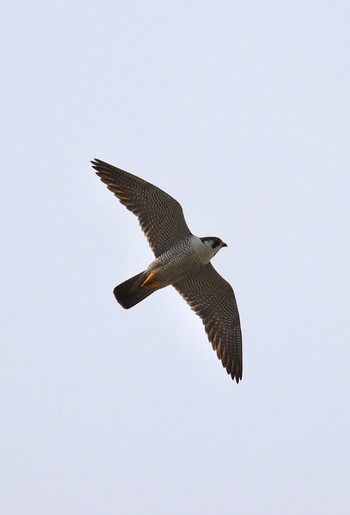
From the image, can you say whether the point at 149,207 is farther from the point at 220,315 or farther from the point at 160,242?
the point at 220,315

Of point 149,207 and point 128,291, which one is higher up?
point 149,207

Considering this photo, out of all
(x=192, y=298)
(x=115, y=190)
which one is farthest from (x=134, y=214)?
(x=192, y=298)

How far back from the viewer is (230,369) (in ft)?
57.8

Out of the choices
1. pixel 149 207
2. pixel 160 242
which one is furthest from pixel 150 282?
pixel 149 207

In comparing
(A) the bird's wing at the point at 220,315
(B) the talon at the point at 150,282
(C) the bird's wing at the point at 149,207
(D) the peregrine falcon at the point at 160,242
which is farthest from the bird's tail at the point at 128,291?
(A) the bird's wing at the point at 220,315

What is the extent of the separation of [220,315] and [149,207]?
7.60ft

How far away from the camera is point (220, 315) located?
17609 mm

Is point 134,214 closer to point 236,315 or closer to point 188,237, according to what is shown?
point 188,237

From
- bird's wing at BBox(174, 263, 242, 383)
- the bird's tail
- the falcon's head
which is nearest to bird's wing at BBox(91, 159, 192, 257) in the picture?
the falcon's head

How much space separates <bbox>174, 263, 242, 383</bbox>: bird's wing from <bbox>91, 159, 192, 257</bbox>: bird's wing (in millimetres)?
924

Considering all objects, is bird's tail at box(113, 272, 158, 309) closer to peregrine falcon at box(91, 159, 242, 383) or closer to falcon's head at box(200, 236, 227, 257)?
peregrine falcon at box(91, 159, 242, 383)

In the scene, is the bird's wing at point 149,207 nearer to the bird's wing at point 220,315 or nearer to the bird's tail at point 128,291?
the bird's tail at point 128,291

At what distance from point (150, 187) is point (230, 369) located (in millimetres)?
3413

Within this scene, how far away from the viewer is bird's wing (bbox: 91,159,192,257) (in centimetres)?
1644
